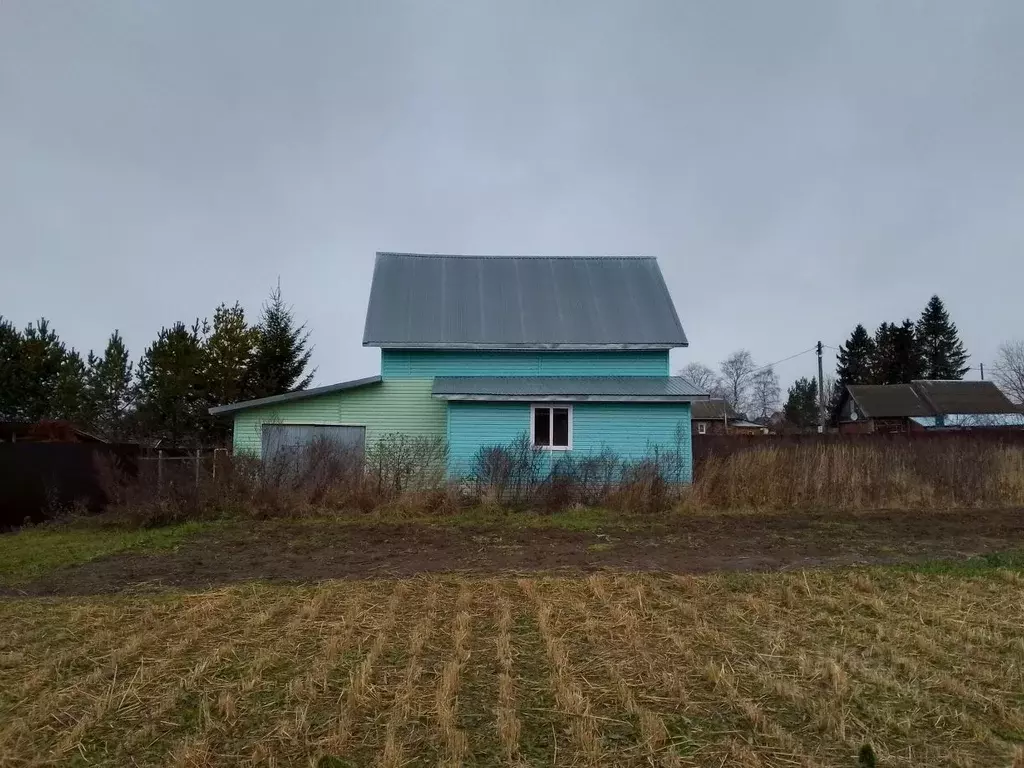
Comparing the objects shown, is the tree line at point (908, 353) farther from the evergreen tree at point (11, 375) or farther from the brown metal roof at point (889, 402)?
the evergreen tree at point (11, 375)

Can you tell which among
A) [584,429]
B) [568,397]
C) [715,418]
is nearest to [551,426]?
[584,429]

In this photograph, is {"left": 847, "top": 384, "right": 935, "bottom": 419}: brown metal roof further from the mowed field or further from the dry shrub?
the mowed field

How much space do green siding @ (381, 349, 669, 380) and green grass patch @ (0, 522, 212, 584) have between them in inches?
287

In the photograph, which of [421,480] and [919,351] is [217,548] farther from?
[919,351]

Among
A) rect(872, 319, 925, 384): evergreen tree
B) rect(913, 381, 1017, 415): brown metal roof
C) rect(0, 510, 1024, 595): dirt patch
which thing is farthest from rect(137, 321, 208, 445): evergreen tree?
rect(872, 319, 925, 384): evergreen tree

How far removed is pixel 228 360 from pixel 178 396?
7.48 feet

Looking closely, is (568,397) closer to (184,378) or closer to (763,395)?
(184,378)

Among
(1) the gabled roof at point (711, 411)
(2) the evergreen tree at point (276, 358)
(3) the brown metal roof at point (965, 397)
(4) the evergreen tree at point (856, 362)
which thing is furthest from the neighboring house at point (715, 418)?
(2) the evergreen tree at point (276, 358)

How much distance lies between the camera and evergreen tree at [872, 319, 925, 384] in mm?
52875

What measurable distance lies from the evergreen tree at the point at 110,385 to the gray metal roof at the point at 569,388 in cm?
2029

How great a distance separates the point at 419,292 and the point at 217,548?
1174cm

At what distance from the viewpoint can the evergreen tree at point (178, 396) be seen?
26.7 m

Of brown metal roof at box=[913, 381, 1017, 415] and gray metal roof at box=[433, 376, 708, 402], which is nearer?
gray metal roof at box=[433, 376, 708, 402]

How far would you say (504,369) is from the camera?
61.6 feet
